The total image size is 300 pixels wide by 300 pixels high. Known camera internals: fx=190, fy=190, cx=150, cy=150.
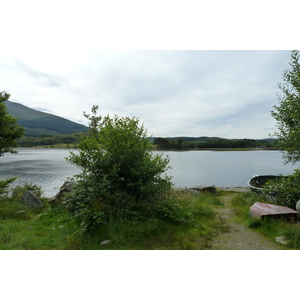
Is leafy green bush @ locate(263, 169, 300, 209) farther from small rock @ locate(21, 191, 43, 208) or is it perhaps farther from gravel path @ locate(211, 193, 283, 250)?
small rock @ locate(21, 191, 43, 208)

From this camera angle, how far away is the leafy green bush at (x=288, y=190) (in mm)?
7000

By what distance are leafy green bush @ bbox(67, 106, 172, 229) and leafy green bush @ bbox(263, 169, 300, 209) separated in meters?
4.74

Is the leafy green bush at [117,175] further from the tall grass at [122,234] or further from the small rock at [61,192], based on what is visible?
the small rock at [61,192]

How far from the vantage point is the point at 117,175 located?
545 cm

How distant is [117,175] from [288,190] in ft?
21.3

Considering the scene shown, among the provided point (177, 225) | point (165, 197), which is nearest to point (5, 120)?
point (165, 197)

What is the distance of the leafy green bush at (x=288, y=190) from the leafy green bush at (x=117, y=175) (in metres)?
4.74

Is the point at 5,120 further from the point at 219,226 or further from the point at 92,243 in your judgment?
the point at 219,226

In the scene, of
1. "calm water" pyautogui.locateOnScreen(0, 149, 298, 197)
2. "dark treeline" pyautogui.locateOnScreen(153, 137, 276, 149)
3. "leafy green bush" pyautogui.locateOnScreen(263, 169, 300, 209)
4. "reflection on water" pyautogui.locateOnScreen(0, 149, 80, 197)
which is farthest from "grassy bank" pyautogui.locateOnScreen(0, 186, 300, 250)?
"dark treeline" pyautogui.locateOnScreen(153, 137, 276, 149)

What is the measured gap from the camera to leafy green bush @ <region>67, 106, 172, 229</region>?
5.30 metres

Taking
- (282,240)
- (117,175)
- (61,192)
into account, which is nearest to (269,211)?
(282,240)

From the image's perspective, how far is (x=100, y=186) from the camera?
5293 mm

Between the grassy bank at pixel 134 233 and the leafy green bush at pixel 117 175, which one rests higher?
the leafy green bush at pixel 117 175

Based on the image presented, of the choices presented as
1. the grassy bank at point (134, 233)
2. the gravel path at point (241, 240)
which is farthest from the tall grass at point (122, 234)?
the gravel path at point (241, 240)
